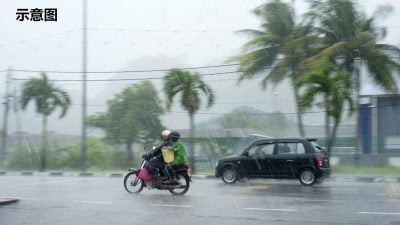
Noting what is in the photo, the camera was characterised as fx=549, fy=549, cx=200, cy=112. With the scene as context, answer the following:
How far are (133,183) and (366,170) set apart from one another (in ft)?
40.5

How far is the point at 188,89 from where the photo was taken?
2361cm

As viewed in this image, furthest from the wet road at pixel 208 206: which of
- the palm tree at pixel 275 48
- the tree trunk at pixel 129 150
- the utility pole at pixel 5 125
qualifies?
the utility pole at pixel 5 125

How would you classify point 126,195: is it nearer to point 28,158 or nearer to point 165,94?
point 165,94

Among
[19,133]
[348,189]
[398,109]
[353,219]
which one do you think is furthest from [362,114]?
[353,219]

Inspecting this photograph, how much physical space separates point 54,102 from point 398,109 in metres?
18.7

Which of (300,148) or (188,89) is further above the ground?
(188,89)

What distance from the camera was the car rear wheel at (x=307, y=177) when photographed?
16.1 meters

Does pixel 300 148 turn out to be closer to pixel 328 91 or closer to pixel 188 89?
pixel 328 91

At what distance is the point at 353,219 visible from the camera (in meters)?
9.20

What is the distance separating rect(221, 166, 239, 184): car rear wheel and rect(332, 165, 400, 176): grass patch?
733 cm

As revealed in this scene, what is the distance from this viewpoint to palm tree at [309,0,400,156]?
23359 millimetres

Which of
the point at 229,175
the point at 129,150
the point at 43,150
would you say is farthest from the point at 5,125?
the point at 229,175

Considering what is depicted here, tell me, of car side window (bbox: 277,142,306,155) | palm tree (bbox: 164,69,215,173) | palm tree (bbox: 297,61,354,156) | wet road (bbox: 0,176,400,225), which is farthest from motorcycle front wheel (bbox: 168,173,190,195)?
palm tree (bbox: 164,69,215,173)

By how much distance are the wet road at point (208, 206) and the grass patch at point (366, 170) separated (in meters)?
7.49
